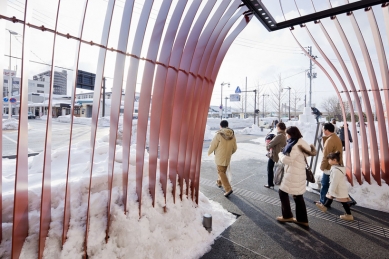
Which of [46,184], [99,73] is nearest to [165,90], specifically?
[99,73]

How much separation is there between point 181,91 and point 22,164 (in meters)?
2.40

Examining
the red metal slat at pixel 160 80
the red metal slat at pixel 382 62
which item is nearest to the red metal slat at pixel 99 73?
the red metal slat at pixel 160 80

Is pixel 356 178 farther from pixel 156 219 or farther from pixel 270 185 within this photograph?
pixel 156 219

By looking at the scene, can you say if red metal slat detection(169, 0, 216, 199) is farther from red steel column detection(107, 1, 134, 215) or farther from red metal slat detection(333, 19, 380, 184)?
red metal slat detection(333, 19, 380, 184)

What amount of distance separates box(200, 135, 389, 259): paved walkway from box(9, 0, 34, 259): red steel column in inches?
84.0

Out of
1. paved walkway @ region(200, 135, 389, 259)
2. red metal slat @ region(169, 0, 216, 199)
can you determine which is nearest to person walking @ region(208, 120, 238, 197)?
paved walkway @ region(200, 135, 389, 259)

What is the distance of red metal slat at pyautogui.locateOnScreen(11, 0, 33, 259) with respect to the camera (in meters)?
1.81

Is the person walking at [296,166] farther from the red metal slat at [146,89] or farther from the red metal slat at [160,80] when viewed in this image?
the red metal slat at [146,89]

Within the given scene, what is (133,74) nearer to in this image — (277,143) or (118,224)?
(118,224)

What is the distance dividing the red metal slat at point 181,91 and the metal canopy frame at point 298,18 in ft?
2.91

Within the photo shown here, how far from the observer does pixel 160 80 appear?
3264mm

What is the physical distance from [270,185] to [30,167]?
558 cm

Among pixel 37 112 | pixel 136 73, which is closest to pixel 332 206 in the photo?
pixel 136 73

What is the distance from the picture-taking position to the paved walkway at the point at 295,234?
3.03 meters
